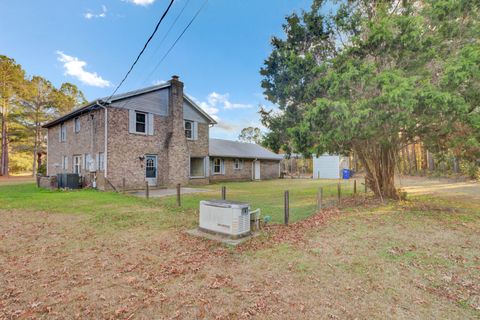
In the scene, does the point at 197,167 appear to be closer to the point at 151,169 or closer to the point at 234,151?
the point at 234,151

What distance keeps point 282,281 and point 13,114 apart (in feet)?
121

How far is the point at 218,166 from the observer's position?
21.1 m

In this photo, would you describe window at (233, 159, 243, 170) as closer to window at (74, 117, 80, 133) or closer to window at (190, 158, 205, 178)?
window at (190, 158, 205, 178)

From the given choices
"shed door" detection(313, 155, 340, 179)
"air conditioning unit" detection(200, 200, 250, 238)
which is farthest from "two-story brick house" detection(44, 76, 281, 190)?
"shed door" detection(313, 155, 340, 179)

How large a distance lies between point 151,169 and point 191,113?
200 inches

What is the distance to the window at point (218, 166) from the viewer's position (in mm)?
20797

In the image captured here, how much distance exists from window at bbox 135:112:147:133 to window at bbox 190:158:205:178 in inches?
209

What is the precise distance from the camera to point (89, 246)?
4.95 metres

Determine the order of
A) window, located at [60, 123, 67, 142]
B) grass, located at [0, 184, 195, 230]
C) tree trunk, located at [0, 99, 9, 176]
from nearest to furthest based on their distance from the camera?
1. grass, located at [0, 184, 195, 230]
2. window, located at [60, 123, 67, 142]
3. tree trunk, located at [0, 99, 9, 176]

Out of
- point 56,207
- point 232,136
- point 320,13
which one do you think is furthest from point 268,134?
point 232,136

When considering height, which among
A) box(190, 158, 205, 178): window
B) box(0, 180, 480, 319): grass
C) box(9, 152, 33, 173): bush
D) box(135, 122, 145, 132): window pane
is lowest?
box(0, 180, 480, 319): grass

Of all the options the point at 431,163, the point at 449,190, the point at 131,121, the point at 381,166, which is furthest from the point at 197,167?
the point at 431,163

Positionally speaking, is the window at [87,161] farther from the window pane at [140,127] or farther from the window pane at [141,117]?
the window pane at [141,117]

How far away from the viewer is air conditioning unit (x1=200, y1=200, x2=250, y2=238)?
517cm
